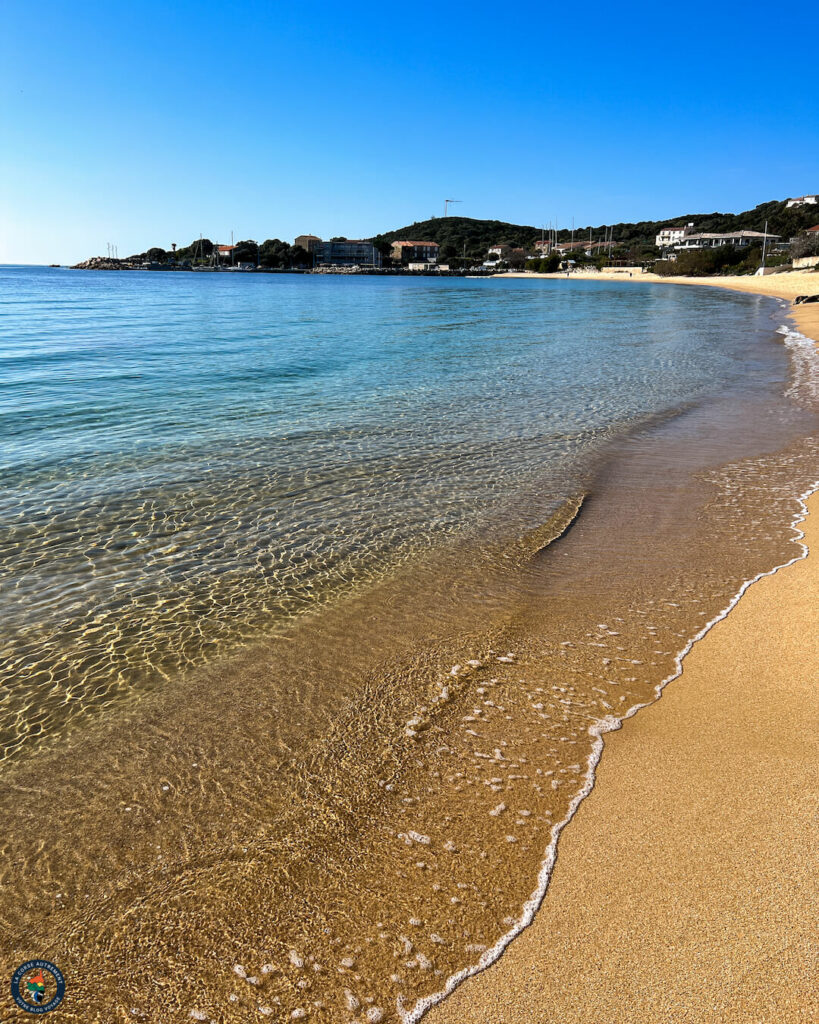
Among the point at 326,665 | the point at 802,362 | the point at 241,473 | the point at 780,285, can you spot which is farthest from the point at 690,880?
the point at 780,285

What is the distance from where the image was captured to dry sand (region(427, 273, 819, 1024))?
2.53 metres

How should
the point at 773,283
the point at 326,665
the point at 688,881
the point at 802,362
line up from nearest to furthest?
1. the point at 688,881
2. the point at 326,665
3. the point at 802,362
4. the point at 773,283

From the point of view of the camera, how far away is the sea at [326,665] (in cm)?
298

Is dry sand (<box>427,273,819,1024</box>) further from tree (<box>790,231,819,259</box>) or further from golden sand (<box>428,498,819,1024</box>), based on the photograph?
tree (<box>790,231,819,259</box>)

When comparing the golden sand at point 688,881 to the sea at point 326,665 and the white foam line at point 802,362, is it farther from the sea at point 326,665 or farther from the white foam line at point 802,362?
the white foam line at point 802,362

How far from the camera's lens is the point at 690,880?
305cm

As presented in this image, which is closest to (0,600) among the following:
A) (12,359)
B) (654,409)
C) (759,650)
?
(759,650)

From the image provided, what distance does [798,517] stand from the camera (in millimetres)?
7953

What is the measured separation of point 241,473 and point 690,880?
26.6 feet

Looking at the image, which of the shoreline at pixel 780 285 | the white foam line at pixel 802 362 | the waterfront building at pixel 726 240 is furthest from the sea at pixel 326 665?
the waterfront building at pixel 726 240

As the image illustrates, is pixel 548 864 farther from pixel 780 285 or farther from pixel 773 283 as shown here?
pixel 773 283

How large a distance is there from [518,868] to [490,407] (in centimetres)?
1251
